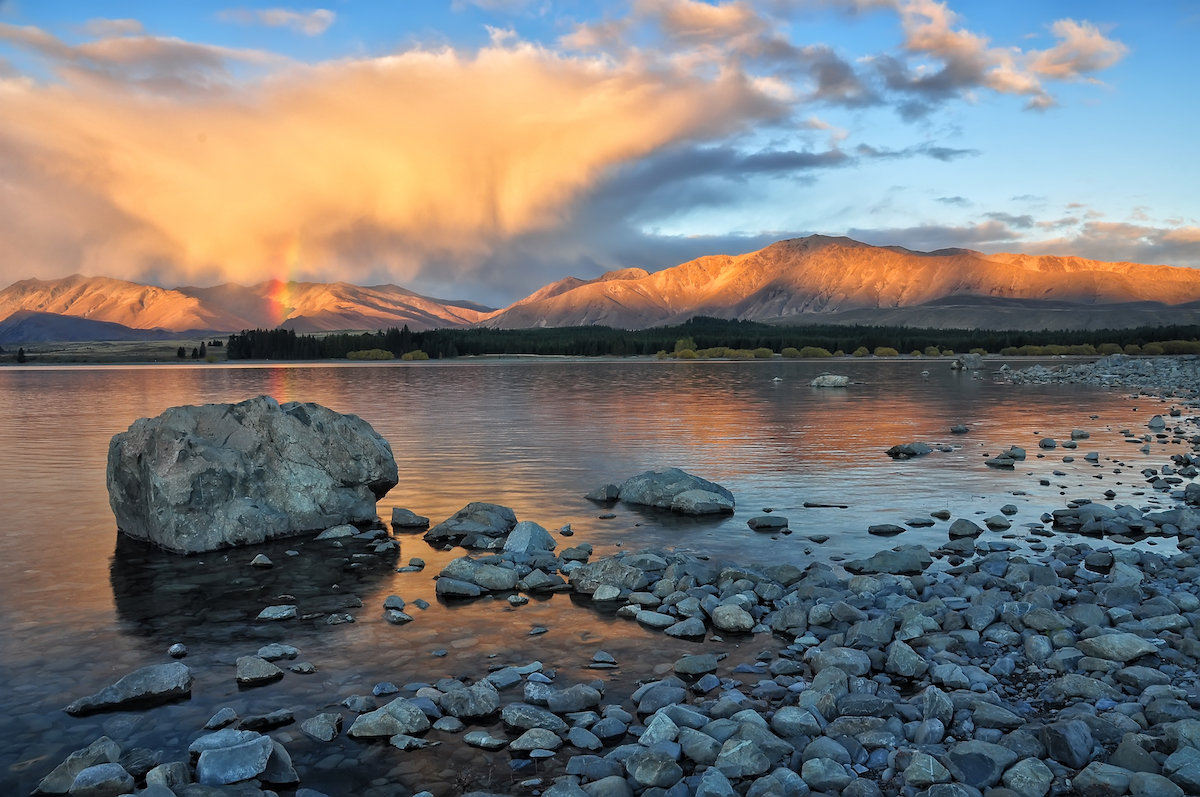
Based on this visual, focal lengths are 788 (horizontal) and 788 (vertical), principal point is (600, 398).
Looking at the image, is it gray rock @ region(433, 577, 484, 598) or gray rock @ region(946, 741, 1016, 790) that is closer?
gray rock @ region(946, 741, 1016, 790)

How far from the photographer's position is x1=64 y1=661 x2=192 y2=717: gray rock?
9023mm

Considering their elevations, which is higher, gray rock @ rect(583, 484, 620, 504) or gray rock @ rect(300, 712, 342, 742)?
gray rock @ rect(583, 484, 620, 504)

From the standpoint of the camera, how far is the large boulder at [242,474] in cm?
1669

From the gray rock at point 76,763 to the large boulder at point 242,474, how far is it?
9.27 metres

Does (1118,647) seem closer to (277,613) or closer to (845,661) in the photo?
(845,661)

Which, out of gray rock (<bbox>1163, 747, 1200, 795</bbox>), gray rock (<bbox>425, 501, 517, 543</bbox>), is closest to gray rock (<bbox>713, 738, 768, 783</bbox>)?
gray rock (<bbox>1163, 747, 1200, 795</bbox>)

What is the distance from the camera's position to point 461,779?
7.70 meters

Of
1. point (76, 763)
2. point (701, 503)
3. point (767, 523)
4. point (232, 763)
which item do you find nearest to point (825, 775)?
point (232, 763)

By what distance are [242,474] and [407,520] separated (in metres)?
3.80

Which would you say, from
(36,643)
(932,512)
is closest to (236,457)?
(36,643)

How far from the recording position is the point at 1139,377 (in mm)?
75375

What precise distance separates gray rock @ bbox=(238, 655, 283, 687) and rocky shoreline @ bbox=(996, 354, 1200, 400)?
6202 centimetres

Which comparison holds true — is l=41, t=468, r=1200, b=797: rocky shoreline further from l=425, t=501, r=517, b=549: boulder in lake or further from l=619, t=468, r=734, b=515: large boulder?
l=619, t=468, r=734, b=515: large boulder

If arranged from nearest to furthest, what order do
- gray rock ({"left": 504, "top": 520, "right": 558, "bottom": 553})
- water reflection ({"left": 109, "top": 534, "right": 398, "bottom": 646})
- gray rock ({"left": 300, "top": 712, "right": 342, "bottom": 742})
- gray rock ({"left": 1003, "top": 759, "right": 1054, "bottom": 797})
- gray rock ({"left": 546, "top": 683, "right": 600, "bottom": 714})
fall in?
gray rock ({"left": 1003, "top": 759, "right": 1054, "bottom": 797})
gray rock ({"left": 300, "top": 712, "right": 342, "bottom": 742})
gray rock ({"left": 546, "top": 683, "right": 600, "bottom": 714})
water reflection ({"left": 109, "top": 534, "right": 398, "bottom": 646})
gray rock ({"left": 504, "top": 520, "right": 558, "bottom": 553})
